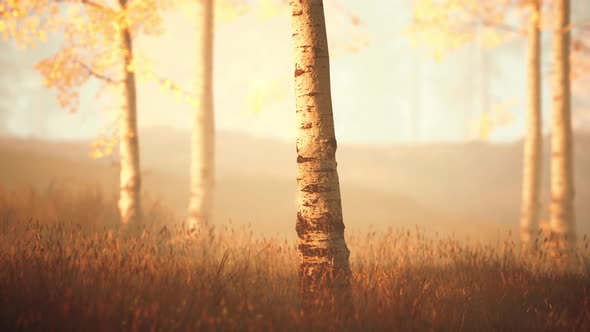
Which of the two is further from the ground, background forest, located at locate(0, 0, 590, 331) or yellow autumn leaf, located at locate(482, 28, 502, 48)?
yellow autumn leaf, located at locate(482, 28, 502, 48)

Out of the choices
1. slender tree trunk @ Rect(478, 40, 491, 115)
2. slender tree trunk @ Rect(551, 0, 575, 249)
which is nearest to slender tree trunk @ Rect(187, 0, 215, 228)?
slender tree trunk @ Rect(551, 0, 575, 249)

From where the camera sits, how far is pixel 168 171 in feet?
53.2

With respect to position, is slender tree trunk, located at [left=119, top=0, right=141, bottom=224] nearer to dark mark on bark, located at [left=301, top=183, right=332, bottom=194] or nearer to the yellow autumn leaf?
dark mark on bark, located at [left=301, top=183, right=332, bottom=194]

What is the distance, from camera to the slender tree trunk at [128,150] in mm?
7148

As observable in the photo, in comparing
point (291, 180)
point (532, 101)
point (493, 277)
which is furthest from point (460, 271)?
point (291, 180)

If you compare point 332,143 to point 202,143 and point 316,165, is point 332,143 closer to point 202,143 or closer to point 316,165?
point 316,165

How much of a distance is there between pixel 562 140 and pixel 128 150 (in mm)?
7334

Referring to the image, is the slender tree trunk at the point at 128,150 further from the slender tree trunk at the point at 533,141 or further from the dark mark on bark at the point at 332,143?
the slender tree trunk at the point at 533,141

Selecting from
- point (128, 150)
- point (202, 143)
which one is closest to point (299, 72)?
point (128, 150)

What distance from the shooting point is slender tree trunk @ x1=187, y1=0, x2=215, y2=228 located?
8523 millimetres

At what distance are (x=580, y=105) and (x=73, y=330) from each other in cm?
4047

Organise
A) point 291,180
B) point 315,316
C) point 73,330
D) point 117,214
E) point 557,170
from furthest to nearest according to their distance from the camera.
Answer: point 291,180 → point 117,214 → point 557,170 → point 315,316 → point 73,330

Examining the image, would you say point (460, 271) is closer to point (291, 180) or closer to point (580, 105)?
point (291, 180)

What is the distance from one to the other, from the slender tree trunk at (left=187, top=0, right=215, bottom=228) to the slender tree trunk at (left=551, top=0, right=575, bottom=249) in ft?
20.2
